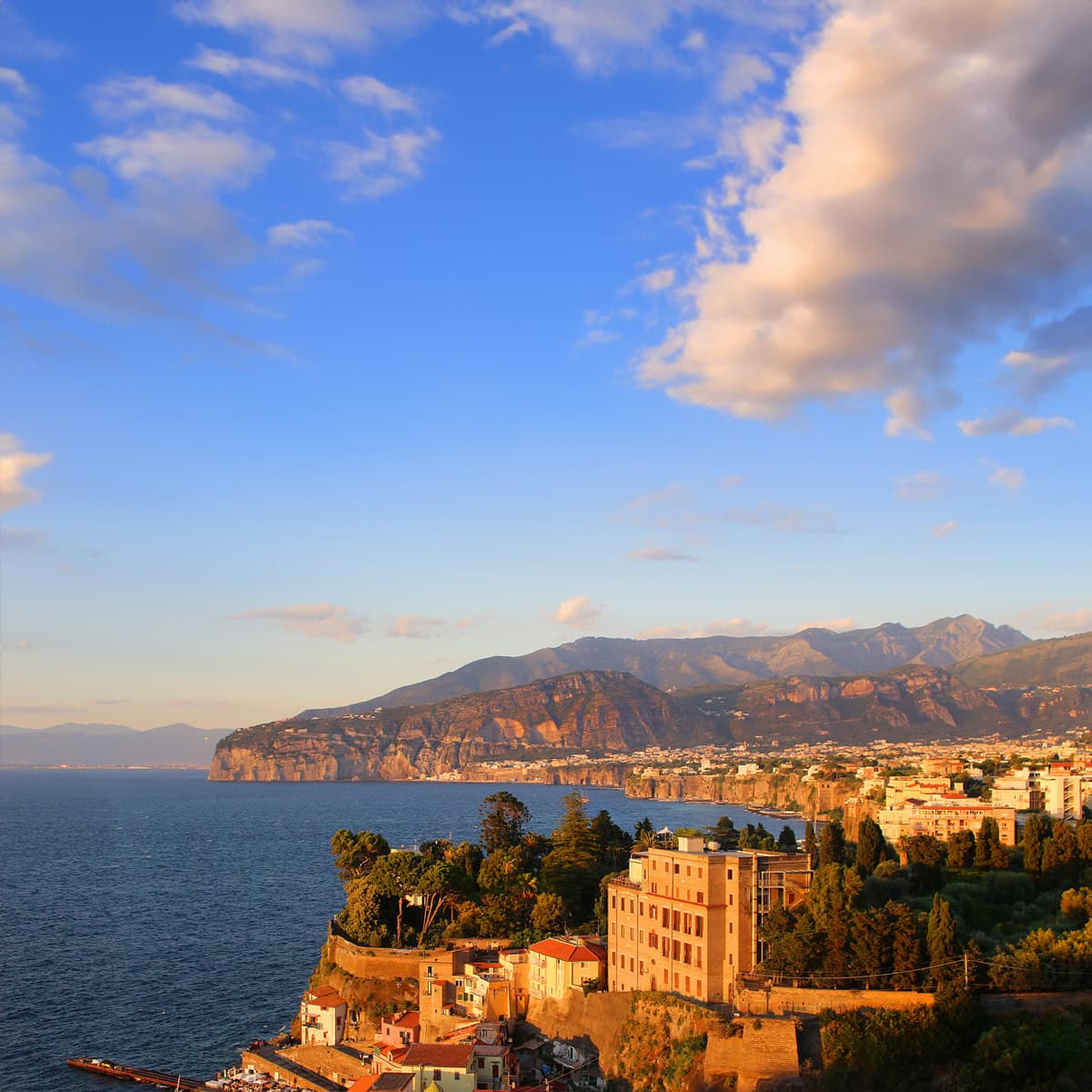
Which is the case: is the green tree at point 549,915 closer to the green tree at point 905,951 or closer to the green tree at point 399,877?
the green tree at point 399,877

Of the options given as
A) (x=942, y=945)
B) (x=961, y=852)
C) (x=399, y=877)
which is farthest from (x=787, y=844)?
(x=942, y=945)

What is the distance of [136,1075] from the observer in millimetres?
46062

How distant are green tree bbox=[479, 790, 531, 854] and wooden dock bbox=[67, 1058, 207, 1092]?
24.7m

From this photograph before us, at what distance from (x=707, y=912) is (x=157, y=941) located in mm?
45267

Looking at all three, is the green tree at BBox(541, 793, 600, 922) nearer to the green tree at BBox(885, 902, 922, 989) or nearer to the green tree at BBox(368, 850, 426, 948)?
the green tree at BBox(368, 850, 426, 948)

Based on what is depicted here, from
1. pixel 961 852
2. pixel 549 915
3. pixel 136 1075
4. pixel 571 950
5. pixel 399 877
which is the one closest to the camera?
pixel 571 950

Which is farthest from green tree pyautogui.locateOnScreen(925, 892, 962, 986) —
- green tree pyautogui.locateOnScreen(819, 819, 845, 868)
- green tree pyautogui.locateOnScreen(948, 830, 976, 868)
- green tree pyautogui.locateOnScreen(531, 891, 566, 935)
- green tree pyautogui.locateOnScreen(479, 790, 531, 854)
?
green tree pyautogui.locateOnScreen(479, 790, 531, 854)

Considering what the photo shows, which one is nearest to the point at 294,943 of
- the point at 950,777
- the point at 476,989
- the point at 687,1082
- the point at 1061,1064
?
the point at 476,989

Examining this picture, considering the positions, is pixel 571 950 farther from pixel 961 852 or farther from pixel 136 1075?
pixel 961 852

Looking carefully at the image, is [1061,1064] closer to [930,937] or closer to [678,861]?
[930,937]

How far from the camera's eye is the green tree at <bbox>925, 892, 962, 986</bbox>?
36.8 meters

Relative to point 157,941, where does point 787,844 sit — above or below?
above

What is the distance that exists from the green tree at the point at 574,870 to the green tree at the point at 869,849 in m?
13.9

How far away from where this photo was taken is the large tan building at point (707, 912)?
40.3m
